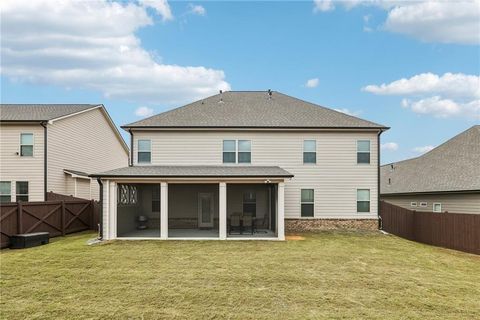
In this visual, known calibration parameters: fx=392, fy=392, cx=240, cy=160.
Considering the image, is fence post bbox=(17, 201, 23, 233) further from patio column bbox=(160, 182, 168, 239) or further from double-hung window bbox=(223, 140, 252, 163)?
double-hung window bbox=(223, 140, 252, 163)

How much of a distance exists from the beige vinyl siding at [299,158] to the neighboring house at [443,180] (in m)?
3.91

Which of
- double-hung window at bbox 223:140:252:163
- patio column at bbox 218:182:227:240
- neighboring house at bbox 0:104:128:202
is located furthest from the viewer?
neighboring house at bbox 0:104:128:202

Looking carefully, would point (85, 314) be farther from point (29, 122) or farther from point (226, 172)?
point (29, 122)

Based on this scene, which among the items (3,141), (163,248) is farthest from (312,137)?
(3,141)

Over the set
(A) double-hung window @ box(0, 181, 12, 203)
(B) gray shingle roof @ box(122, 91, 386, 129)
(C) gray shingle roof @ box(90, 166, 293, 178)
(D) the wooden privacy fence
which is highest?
(B) gray shingle roof @ box(122, 91, 386, 129)

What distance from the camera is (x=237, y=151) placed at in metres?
20.2

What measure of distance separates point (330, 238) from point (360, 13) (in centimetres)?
1176

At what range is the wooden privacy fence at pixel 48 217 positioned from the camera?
1462cm

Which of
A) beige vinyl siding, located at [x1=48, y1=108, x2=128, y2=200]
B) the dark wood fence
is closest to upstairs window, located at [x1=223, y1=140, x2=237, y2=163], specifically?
the dark wood fence

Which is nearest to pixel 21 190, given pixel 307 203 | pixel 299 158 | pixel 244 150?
pixel 244 150

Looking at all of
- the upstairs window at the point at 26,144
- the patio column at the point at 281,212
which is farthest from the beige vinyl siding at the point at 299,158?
the upstairs window at the point at 26,144

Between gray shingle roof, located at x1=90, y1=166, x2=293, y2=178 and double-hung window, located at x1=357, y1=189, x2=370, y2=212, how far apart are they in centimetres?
462

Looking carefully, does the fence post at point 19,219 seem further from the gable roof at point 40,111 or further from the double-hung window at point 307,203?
the double-hung window at point 307,203

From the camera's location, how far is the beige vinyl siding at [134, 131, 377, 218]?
2009cm
